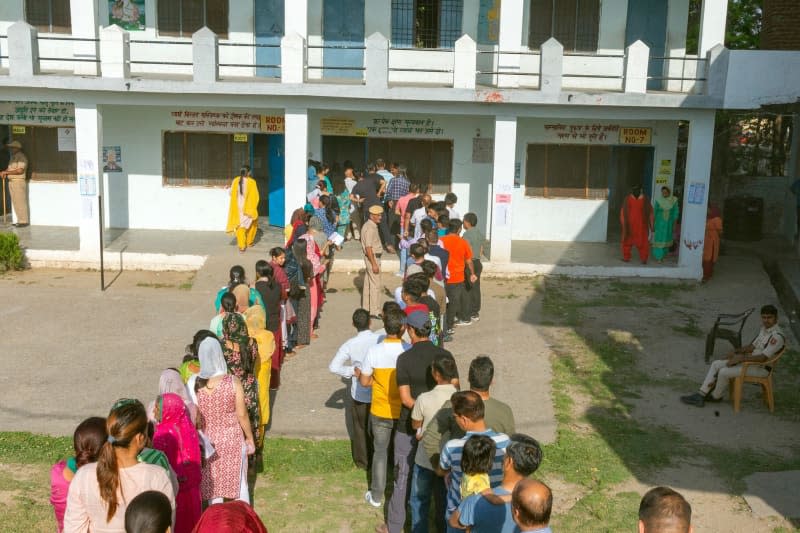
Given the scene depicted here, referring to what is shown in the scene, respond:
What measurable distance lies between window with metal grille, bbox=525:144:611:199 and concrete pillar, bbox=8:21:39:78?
377 inches

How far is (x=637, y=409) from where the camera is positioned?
32.7ft

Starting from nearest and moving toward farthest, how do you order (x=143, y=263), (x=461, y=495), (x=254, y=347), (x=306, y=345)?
(x=461, y=495) → (x=254, y=347) → (x=306, y=345) → (x=143, y=263)

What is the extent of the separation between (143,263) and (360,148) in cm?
518

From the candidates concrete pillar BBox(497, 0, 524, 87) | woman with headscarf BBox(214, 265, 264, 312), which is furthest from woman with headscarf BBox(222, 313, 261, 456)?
concrete pillar BBox(497, 0, 524, 87)

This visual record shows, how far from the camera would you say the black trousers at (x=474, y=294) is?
12.8 meters

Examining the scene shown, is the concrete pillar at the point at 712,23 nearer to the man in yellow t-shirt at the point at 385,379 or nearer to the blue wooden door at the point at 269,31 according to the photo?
the blue wooden door at the point at 269,31

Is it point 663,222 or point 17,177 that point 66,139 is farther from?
point 663,222

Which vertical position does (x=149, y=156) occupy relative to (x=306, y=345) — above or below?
above

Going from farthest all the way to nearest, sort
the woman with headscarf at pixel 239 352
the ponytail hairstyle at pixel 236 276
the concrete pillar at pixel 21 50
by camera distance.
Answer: the concrete pillar at pixel 21 50, the ponytail hairstyle at pixel 236 276, the woman with headscarf at pixel 239 352

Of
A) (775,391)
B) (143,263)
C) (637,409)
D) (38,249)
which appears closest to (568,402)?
(637,409)

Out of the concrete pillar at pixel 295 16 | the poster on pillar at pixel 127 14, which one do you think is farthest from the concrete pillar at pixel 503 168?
the poster on pillar at pixel 127 14

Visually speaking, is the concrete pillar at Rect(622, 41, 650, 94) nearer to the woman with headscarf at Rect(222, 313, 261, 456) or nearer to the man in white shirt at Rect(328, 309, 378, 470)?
the man in white shirt at Rect(328, 309, 378, 470)

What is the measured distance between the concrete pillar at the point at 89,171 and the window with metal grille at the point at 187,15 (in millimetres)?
2727

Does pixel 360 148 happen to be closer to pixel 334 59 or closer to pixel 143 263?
pixel 334 59
